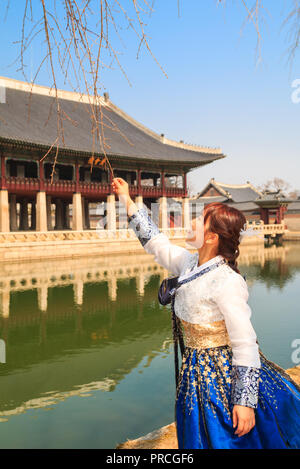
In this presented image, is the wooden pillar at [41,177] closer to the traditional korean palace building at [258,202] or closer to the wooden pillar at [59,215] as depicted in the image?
the wooden pillar at [59,215]

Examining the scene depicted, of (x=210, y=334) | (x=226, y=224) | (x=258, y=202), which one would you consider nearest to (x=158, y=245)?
(x=226, y=224)

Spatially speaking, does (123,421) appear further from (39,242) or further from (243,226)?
(39,242)

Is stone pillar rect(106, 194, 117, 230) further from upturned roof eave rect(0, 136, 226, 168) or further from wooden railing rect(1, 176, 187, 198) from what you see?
upturned roof eave rect(0, 136, 226, 168)

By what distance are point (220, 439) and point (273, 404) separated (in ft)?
0.90

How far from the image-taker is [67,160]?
21938 millimetres

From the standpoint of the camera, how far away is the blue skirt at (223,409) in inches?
60.7

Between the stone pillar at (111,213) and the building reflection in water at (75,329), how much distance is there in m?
7.74

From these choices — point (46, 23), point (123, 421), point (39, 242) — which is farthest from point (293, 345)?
point (39, 242)

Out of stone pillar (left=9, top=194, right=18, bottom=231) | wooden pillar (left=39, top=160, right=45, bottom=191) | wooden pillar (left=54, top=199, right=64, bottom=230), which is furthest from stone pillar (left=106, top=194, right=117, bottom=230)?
stone pillar (left=9, top=194, right=18, bottom=231)

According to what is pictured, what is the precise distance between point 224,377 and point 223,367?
A: 0.14 feet

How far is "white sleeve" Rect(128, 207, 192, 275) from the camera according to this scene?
193 centimetres

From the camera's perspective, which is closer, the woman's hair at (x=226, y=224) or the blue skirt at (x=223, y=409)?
the blue skirt at (x=223, y=409)

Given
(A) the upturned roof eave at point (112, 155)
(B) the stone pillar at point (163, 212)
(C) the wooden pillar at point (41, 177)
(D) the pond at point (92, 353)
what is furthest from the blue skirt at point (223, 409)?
(B) the stone pillar at point (163, 212)

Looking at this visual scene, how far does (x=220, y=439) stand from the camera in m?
1.52
